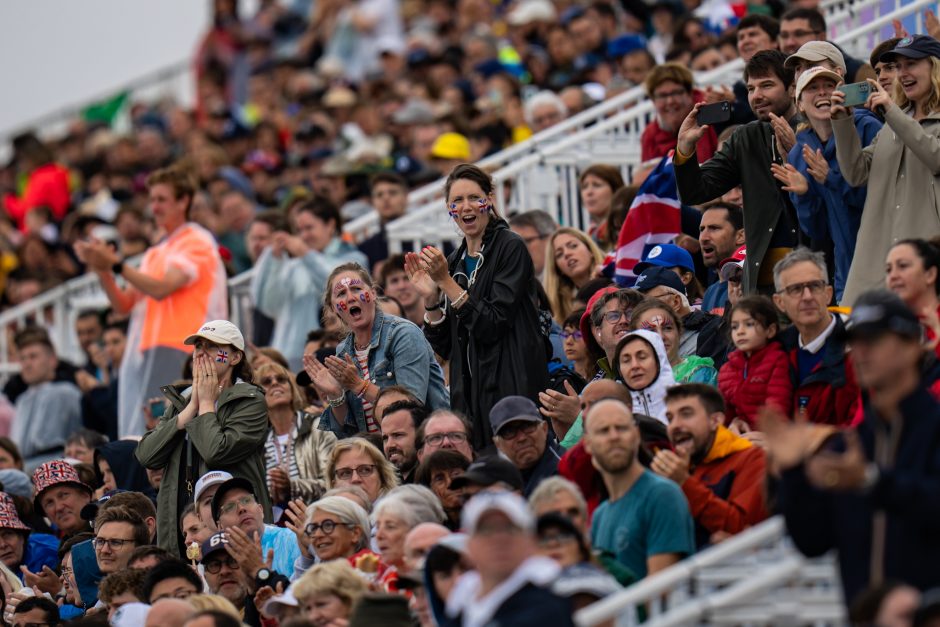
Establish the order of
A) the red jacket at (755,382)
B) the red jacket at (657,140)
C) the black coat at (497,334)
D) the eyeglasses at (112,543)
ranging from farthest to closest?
1. the red jacket at (657,140)
2. the eyeglasses at (112,543)
3. the black coat at (497,334)
4. the red jacket at (755,382)

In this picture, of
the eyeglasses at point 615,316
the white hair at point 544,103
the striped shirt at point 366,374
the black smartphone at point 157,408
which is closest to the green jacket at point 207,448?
the striped shirt at point 366,374

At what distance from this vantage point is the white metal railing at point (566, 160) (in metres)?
15.5

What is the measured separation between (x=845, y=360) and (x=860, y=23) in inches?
258

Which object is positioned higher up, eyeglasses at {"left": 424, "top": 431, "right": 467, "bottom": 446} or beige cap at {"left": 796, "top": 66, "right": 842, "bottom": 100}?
beige cap at {"left": 796, "top": 66, "right": 842, "bottom": 100}

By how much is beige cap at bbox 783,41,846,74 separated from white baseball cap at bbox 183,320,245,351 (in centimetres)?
359

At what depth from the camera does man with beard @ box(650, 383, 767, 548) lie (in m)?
9.09

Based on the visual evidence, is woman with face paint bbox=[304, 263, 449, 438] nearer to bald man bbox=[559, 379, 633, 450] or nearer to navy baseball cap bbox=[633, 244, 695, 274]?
bald man bbox=[559, 379, 633, 450]

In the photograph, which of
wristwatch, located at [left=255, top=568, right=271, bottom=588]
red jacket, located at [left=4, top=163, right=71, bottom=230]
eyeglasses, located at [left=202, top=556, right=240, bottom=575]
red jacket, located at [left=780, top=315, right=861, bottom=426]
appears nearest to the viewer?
red jacket, located at [left=780, top=315, right=861, bottom=426]

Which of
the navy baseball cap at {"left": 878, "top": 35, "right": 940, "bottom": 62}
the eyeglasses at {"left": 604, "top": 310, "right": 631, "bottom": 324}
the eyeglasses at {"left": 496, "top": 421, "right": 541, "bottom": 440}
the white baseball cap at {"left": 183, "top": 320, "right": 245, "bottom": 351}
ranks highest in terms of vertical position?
the navy baseball cap at {"left": 878, "top": 35, "right": 940, "bottom": 62}

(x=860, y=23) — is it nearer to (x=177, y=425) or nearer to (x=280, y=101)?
(x=177, y=425)

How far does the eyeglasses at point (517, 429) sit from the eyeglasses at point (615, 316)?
1.11 metres

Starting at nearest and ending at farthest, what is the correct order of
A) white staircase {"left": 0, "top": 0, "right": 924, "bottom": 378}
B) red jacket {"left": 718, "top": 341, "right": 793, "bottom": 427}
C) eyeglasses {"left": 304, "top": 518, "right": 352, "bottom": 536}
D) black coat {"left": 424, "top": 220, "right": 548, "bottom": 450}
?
red jacket {"left": 718, "top": 341, "right": 793, "bottom": 427}, eyeglasses {"left": 304, "top": 518, "right": 352, "bottom": 536}, black coat {"left": 424, "top": 220, "right": 548, "bottom": 450}, white staircase {"left": 0, "top": 0, "right": 924, "bottom": 378}

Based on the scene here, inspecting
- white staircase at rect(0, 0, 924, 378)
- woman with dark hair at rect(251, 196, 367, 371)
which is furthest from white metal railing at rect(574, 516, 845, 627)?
white staircase at rect(0, 0, 924, 378)

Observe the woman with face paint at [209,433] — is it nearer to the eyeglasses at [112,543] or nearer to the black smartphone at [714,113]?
the eyeglasses at [112,543]
